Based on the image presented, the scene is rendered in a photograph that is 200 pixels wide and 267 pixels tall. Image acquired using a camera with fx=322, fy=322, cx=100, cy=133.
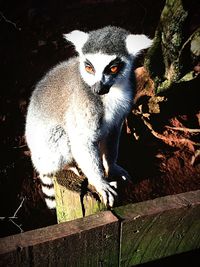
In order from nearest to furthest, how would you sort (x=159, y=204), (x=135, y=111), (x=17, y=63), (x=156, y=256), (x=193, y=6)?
(x=159, y=204)
(x=156, y=256)
(x=193, y=6)
(x=135, y=111)
(x=17, y=63)

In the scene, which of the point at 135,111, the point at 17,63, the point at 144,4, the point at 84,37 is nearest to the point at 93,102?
the point at 84,37

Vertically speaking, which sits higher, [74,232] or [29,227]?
[74,232]

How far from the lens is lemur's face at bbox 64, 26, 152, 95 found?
90.0 inches

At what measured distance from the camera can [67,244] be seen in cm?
155

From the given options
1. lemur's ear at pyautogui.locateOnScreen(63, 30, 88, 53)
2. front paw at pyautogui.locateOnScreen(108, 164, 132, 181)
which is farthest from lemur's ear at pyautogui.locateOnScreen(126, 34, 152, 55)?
front paw at pyautogui.locateOnScreen(108, 164, 132, 181)

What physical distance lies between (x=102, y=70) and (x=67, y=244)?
123cm

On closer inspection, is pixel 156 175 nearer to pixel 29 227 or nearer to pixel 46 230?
pixel 29 227

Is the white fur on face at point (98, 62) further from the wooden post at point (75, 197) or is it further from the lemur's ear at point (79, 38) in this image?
the wooden post at point (75, 197)

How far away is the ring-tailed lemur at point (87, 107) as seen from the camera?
92.3 inches

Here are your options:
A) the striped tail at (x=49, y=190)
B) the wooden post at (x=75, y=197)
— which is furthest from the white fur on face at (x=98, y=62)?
the striped tail at (x=49, y=190)

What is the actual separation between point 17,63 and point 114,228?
3.76 meters

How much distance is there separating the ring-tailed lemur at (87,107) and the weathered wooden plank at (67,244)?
40 centimetres

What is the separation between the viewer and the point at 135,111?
12.3 feet

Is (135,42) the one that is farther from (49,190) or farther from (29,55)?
(29,55)
